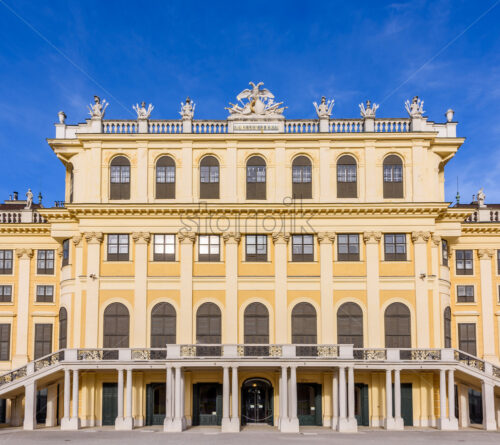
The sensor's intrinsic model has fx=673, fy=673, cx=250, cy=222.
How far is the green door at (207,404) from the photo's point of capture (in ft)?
124

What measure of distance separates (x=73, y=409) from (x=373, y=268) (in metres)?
18.2

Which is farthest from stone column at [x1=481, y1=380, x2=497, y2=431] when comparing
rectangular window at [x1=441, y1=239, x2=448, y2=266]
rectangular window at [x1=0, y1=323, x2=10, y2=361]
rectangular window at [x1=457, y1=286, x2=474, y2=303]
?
rectangular window at [x1=0, y1=323, x2=10, y2=361]

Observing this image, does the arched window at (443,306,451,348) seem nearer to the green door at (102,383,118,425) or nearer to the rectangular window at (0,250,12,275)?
the green door at (102,383,118,425)

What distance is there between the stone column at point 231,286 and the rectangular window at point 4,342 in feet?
49.3

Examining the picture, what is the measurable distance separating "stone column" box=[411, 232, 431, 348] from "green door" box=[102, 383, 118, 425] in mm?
17237

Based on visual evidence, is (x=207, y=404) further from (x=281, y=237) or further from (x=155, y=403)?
(x=281, y=237)

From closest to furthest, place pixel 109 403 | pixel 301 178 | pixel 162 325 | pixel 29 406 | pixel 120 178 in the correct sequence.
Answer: pixel 29 406 → pixel 109 403 → pixel 162 325 → pixel 301 178 → pixel 120 178

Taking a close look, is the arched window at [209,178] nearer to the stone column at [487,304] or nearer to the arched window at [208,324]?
the arched window at [208,324]

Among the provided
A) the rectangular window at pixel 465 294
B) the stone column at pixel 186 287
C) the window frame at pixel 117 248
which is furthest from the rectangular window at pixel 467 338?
the window frame at pixel 117 248

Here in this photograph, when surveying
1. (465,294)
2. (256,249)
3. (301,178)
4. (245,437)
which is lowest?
(245,437)

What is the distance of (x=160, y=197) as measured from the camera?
39.4 m

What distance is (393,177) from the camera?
1556 inches

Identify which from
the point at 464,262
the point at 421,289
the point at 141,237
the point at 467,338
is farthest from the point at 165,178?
the point at 467,338

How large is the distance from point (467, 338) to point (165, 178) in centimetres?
2151
